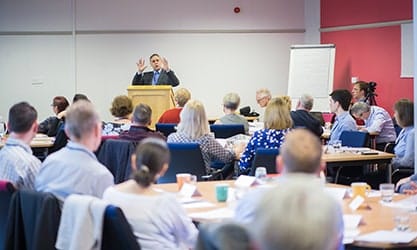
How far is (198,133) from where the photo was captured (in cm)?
596

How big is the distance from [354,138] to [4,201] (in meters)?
4.65

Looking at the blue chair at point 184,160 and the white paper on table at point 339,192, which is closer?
the white paper on table at point 339,192

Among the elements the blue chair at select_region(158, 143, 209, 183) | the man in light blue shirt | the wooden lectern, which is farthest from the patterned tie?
the blue chair at select_region(158, 143, 209, 183)

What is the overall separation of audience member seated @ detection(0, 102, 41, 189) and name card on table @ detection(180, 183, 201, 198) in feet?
2.88

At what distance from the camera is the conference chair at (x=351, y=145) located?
693cm

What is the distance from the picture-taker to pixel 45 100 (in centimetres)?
1267

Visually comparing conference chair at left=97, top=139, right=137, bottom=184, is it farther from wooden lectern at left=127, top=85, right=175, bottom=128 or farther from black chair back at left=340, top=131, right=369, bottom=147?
wooden lectern at left=127, top=85, right=175, bottom=128

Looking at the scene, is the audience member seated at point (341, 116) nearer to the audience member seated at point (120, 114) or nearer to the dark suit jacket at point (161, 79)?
the audience member seated at point (120, 114)

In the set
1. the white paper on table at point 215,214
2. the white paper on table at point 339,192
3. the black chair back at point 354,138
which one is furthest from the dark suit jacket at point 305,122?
the white paper on table at point 215,214

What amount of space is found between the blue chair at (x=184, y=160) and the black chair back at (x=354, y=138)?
7.16ft

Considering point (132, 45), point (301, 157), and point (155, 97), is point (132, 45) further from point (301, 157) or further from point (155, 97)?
point (301, 157)

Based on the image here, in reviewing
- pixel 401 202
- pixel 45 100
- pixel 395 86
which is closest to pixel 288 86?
pixel 395 86

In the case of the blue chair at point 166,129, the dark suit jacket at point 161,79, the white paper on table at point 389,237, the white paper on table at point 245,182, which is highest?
the dark suit jacket at point 161,79

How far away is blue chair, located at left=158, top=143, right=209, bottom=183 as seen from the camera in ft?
18.6
